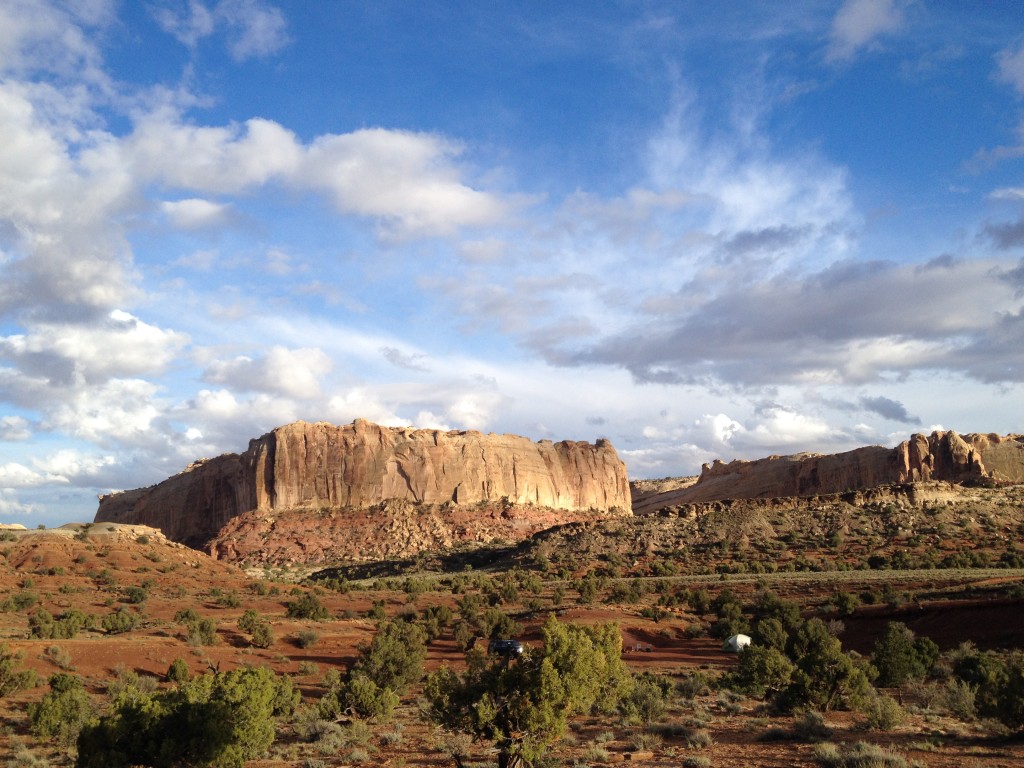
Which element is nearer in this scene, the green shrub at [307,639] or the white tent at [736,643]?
the green shrub at [307,639]

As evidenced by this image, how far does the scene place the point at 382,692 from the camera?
20.4 m

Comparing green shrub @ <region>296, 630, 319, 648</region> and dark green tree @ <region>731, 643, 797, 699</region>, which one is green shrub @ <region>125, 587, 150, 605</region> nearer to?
green shrub @ <region>296, 630, 319, 648</region>

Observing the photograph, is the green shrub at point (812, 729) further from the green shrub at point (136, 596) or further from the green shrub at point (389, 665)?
the green shrub at point (136, 596)

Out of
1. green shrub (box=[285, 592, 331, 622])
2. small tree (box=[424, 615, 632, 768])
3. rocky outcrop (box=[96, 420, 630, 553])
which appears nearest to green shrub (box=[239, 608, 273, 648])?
green shrub (box=[285, 592, 331, 622])

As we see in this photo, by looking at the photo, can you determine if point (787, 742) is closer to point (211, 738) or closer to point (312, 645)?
point (211, 738)

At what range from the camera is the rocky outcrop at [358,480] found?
343 feet

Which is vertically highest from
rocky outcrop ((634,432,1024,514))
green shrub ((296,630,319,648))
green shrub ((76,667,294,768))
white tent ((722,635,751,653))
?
rocky outcrop ((634,432,1024,514))

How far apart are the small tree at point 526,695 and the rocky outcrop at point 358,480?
269 ft

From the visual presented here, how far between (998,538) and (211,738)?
6322cm

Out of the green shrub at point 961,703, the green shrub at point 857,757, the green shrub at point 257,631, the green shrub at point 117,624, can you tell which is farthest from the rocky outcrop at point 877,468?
the green shrub at point 857,757

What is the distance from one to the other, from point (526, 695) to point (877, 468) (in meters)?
110

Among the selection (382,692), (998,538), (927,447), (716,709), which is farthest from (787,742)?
(927,447)

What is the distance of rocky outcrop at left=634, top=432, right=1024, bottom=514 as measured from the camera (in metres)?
101

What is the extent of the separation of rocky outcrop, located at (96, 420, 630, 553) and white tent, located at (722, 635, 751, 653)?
63.1 metres
